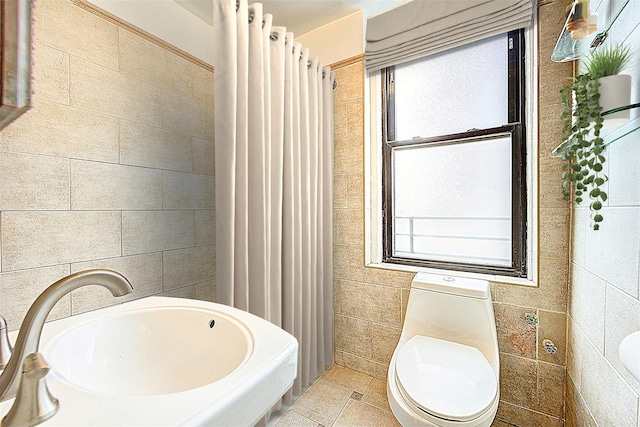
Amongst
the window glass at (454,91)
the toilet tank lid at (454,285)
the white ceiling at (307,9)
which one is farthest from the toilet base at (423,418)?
the white ceiling at (307,9)

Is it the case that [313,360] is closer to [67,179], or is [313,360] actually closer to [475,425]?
[475,425]

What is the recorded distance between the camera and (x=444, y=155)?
5.54 ft

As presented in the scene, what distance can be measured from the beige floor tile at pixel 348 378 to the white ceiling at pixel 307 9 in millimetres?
2437

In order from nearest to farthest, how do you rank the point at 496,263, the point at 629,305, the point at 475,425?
the point at 629,305, the point at 475,425, the point at 496,263

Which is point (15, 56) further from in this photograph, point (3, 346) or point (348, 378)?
point (348, 378)

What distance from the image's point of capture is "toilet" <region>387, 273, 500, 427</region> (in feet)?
3.01

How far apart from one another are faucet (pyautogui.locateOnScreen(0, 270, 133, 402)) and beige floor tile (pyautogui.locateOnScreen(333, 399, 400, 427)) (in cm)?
140

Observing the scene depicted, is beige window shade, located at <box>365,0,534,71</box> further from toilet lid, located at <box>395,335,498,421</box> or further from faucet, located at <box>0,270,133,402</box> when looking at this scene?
faucet, located at <box>0,270,133,402</box>

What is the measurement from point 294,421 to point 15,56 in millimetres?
1722

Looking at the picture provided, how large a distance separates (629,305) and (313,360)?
1493mm

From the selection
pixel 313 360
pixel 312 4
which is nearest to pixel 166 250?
pixel 313 360

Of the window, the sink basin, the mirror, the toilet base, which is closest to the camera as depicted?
the mirror

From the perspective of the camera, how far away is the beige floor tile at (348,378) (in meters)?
1.67

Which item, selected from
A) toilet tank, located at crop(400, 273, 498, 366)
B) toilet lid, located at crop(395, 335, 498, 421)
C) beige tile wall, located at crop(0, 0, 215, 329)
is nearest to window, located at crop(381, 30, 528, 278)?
toilet tank, located at crop(400, 273, 498, 366)
